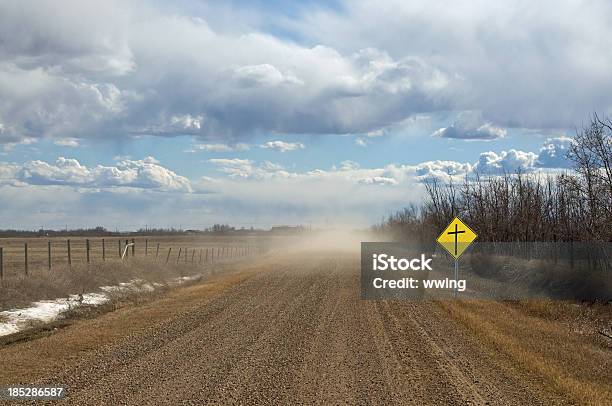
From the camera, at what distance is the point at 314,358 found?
12094 millimetres

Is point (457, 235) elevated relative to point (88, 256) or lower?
elevated

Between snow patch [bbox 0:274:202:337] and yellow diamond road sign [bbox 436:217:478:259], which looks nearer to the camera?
snow patch [bbox 0:274:202:337]

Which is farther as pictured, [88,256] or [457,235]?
[88,256]

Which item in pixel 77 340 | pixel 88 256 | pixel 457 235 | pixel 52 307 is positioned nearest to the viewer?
pixel 77 340

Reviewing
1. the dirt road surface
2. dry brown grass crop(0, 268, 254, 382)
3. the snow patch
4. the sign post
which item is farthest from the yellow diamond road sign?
the snow patch

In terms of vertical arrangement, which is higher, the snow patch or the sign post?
the sign post

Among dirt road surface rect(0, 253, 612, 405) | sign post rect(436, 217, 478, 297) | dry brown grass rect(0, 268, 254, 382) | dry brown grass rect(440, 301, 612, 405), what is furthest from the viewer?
sign post rect(436, 217, 478, 297)

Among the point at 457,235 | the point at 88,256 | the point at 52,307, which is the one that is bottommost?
the point at 52,307

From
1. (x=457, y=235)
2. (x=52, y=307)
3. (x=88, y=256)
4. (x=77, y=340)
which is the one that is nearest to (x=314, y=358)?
(x=77, y=340)

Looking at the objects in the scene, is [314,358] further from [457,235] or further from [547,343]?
[457,235]

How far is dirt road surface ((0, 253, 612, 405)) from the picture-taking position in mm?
9562

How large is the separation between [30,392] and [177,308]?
34.8ft

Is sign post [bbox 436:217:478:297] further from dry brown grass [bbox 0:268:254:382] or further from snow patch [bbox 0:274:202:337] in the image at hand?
snow patch [bbox 0:274:202:337]

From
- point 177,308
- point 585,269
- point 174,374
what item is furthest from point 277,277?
point 174,374
